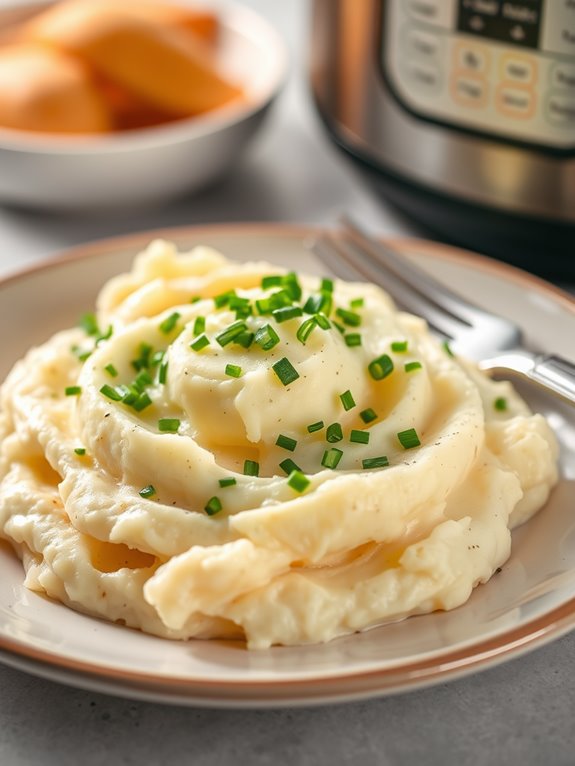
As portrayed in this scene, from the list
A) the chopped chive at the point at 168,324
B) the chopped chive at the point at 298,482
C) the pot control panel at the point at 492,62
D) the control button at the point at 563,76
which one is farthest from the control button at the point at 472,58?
the chopped chive at the point at 298,482

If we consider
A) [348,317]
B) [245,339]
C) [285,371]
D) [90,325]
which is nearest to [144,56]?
[90,325]

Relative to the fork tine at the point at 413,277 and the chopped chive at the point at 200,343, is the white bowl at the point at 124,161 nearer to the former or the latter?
the fork tine at the point at 413,277

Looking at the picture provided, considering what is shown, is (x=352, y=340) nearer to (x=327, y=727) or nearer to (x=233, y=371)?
(x=233, y=371)

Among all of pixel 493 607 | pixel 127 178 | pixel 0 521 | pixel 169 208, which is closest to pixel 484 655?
pixel 493 607

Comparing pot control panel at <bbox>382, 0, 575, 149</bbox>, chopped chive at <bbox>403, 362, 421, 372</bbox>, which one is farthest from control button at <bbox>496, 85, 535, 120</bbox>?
chopped chive at <bbox>403, 362, 421, 372</bbox>

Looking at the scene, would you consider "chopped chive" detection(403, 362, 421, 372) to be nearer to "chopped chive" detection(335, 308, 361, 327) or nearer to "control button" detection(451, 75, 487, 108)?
"chopped chive" detection(335, 308, 361, 327)

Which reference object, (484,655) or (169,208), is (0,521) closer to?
(484,655)
